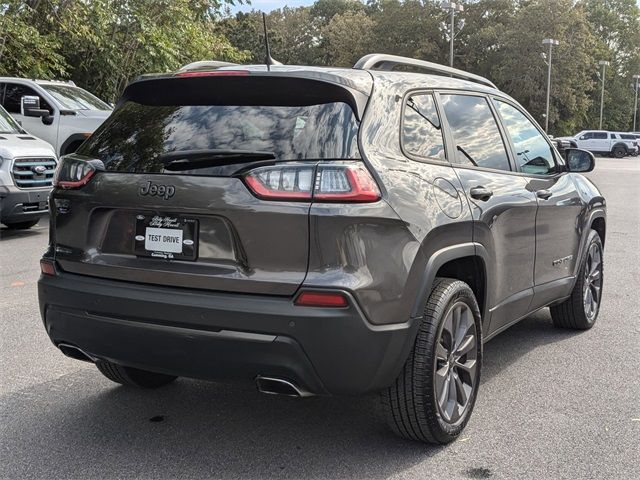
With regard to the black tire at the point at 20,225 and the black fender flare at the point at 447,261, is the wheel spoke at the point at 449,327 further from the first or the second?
the black tire at the point at 20,225

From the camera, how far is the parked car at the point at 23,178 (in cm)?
986

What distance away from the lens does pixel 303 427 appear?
376 centimetres

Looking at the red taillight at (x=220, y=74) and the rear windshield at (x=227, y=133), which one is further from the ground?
the red taillight at (x=220, y=74)

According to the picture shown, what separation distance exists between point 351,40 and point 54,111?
64507mm

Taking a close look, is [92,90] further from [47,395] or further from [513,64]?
[513,64]

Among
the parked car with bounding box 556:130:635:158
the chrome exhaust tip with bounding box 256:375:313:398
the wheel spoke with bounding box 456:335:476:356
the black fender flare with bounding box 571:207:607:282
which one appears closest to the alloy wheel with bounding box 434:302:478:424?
the wheel spoke with bounding box 456:335:476:356

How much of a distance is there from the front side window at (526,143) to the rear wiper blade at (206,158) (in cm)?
200

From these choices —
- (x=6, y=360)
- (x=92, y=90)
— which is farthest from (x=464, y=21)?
(x=6, y=360)

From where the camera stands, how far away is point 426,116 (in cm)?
372

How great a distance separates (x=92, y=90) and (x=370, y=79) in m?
20.6

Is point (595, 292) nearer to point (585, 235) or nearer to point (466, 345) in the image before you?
point (585, 235)

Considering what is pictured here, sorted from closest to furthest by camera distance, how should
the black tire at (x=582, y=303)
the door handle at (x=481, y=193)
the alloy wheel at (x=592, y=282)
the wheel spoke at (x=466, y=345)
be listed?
the wheel spoke at (x=466, y=345), the door handle at (x=481, y=193), the black tire at (x=582, y=303), the alloy wheel at (x=592, y=282)

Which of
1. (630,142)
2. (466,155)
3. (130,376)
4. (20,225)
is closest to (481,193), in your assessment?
(466,155)

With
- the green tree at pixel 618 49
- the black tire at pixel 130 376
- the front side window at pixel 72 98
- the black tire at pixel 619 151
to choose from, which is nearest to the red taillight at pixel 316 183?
the black tire at pixel 130 376
